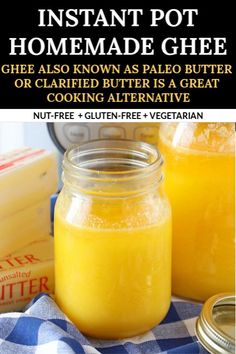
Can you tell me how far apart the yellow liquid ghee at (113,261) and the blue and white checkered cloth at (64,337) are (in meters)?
0.02

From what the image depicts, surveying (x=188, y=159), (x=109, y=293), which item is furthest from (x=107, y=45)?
(x=109, y=293)

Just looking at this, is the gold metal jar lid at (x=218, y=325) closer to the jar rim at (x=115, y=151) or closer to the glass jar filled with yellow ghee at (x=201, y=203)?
the glass jar filled with yellow ghee at (x=201, y=203)

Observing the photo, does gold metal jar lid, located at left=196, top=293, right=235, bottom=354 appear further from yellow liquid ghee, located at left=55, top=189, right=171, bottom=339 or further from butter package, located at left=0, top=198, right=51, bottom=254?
butter package, located at left=0, top=198, right=51, bottom=254

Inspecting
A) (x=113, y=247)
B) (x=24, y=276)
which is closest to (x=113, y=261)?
(x=113, y=247)

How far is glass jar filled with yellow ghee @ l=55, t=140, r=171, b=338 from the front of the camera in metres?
0.94

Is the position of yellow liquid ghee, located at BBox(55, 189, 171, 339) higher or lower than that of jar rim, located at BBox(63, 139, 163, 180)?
lower

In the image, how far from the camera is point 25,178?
1045 mm

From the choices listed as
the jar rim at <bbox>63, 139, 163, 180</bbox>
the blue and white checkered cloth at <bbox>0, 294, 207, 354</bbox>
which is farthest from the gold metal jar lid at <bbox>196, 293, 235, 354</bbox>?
the jar rim at <bbox>63, 139, 163, 180</bbox>

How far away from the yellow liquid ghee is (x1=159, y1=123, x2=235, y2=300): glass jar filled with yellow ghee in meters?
0.05

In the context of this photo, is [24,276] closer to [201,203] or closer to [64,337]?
[64,337]

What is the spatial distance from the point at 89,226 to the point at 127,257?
6 cm

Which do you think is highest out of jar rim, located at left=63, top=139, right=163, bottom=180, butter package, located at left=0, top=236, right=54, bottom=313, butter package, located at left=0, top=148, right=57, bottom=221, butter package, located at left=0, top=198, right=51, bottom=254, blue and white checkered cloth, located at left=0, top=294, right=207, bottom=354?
jar rim, located at left=63, top=139, right=163, bottom=180

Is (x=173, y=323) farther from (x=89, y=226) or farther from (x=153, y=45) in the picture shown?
(x=153, y=45)

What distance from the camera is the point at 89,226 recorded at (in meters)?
0.95
